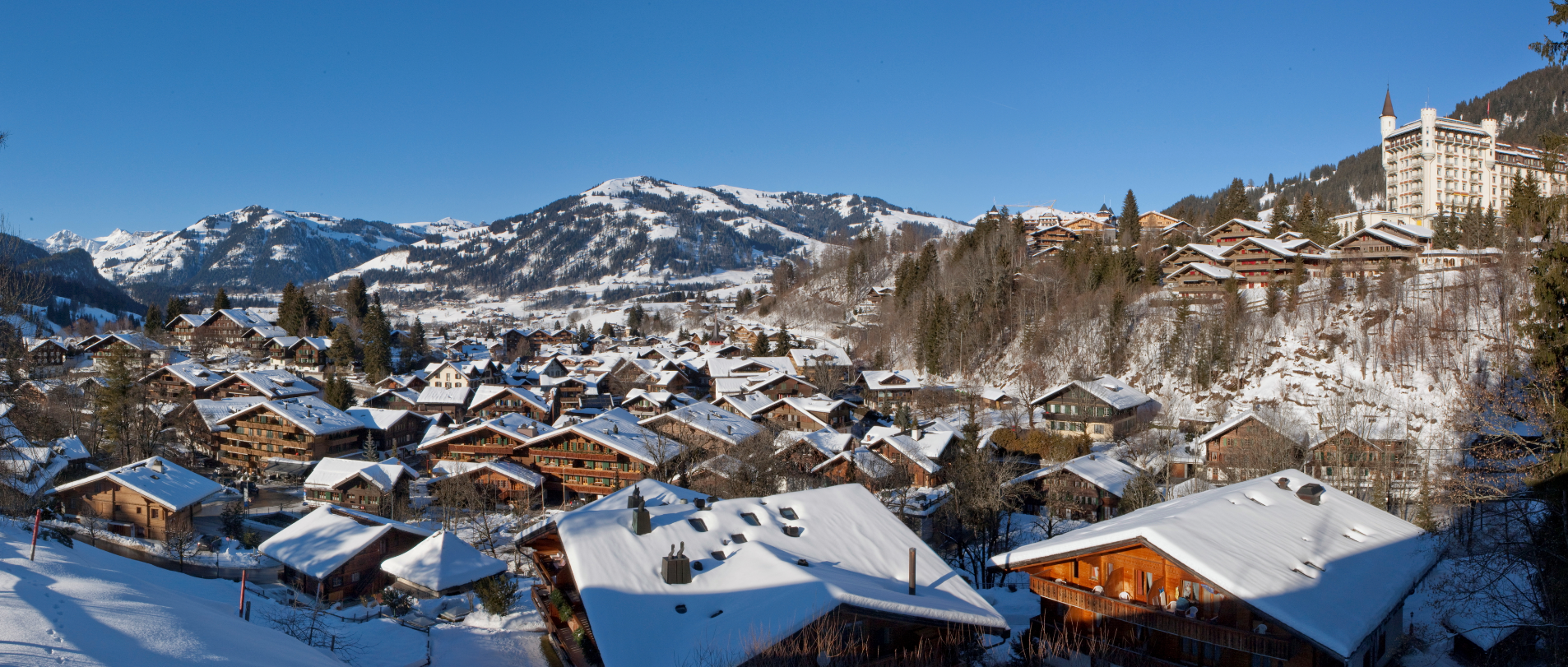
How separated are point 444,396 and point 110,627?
182 ft

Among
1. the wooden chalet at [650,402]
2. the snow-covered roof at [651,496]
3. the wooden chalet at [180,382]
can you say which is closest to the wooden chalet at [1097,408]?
the wooden chalet at [650,402]

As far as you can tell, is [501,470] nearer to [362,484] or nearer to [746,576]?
[362,484]

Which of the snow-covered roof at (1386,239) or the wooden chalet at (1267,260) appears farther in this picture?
the wooden chalet at (1267,260)

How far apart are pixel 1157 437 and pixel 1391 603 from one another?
3048cm

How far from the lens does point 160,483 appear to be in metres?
30.0

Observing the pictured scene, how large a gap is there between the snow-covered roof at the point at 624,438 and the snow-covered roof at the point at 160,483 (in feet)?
42.6

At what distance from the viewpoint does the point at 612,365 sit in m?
74.2

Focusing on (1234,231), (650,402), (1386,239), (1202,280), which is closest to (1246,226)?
(1234,231)

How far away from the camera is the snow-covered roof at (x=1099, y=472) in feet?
106

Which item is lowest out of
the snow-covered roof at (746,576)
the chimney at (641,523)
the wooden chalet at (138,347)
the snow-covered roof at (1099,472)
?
the snow-covered roof at (1099,472)

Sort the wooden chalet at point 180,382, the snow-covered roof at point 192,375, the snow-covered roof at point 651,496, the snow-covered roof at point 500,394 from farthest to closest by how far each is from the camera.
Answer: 1. the snow-covered roof at point 192,375
2. the wooden chalet at point 180,382
3. the snow-covered roof at point 500,394
4. the snow-covered roof at point 651,496

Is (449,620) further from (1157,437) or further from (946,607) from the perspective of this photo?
(1157,437)

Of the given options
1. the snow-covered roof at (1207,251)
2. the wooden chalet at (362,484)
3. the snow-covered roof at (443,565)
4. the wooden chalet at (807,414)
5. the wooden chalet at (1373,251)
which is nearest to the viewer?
the snow-covered roof at (443,565)

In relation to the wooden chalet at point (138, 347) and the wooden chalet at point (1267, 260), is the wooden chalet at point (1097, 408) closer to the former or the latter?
the wooden chalet at point (1267, 260)
